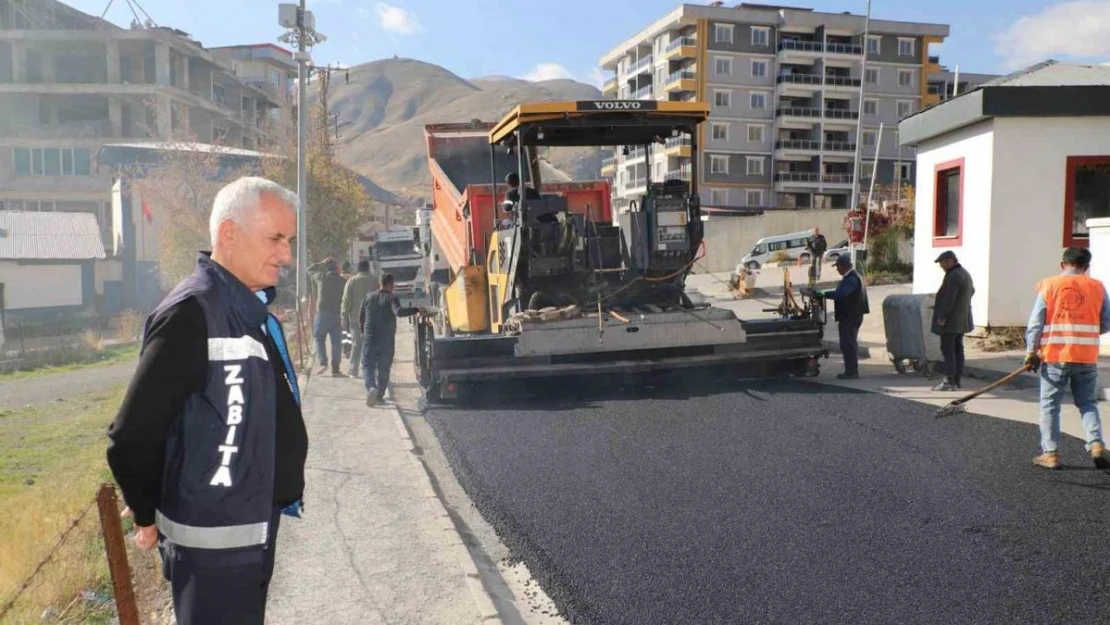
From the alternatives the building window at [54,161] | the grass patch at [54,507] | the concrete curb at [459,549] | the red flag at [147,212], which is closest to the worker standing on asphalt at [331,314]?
the grass patch at [54,507]

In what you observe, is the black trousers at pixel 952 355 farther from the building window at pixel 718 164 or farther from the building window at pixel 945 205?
the building window at pixel 718 164

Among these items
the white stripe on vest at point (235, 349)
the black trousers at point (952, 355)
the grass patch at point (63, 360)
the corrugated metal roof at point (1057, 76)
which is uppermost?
the corrugated metal roof at point (1057, 76)

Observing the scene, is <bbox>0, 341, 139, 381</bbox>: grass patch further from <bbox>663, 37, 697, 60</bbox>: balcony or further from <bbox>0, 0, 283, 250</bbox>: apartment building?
<bbox>663, 37, 697, 60</bbox>: balcony

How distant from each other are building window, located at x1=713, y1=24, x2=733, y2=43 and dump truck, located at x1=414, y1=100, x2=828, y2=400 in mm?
50725

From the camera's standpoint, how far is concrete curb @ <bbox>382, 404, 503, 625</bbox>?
3992mm

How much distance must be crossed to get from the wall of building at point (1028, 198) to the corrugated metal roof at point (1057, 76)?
0.64 meters

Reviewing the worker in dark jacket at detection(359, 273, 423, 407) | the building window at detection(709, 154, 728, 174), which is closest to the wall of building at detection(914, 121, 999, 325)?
the worker in dark jacket at detection(359, 273, 423, 407)

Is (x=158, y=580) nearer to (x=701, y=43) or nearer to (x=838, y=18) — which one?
(x=701, y=43)

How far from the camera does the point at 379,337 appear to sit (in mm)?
9703

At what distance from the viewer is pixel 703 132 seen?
58438mm

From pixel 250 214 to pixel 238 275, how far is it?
17 cm

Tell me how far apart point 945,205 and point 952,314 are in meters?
5.91

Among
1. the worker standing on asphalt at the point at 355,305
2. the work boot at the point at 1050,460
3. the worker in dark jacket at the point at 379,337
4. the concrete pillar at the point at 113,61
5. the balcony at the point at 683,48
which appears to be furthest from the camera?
the balcony at the point at 683,48

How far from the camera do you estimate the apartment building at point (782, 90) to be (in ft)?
189
